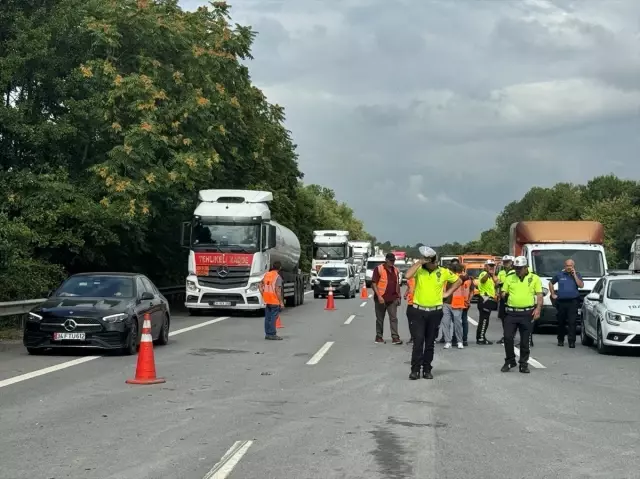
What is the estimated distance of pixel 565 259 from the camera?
79.9 feet

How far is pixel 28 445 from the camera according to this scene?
8.09 metres

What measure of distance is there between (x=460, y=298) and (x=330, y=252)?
37.5 meters

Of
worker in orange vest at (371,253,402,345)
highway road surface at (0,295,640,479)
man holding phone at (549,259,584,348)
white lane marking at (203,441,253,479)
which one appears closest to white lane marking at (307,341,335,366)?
highway road surface at (0,295,640,479)

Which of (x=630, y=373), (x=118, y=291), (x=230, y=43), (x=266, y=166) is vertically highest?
(x=230, y=43)

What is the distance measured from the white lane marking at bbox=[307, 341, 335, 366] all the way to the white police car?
5.26 metres

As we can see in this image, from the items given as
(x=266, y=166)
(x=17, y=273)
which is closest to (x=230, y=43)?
(x=266, y=166)

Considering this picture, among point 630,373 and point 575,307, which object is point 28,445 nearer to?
point 630,373

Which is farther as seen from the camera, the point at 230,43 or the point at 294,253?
the point at 294,253

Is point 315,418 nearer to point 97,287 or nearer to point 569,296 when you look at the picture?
point 97,287

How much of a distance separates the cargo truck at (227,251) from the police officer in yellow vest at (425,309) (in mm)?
15678

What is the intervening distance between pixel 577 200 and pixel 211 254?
10653 cm

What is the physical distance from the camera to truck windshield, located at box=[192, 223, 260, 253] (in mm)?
28875

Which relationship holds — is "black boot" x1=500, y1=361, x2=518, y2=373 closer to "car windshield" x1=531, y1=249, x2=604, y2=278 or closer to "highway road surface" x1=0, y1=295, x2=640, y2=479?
"highway road surface" x1=0, y1=295, x2=640, y2=479

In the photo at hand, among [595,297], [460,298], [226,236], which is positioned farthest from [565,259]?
[226,236]
